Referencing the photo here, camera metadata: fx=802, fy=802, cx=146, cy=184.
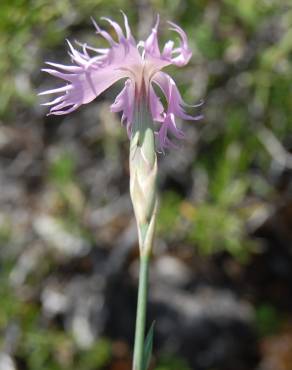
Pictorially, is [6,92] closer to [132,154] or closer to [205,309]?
[205,309]

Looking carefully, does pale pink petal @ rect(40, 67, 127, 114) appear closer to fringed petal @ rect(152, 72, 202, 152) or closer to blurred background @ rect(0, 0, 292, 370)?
fringed petal @ rect(152, 72, 202, 152)

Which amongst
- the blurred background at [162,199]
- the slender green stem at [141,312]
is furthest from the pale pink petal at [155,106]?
the blurred background at [162,199]

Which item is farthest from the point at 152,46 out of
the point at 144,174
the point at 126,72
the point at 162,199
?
the point at 162,199

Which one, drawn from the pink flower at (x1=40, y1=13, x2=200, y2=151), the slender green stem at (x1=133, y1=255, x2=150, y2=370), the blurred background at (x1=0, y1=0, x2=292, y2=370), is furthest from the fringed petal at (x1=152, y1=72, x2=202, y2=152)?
the blurred background at (x1=0, y1=0, x2=292, y2=370)

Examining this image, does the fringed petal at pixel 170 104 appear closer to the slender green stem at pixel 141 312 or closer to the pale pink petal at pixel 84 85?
the pale pink petal at pixel 84 85

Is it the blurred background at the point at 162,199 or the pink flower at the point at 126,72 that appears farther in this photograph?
the blurred background at the point at 162,199

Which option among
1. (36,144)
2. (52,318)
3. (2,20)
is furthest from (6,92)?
(52,318)
